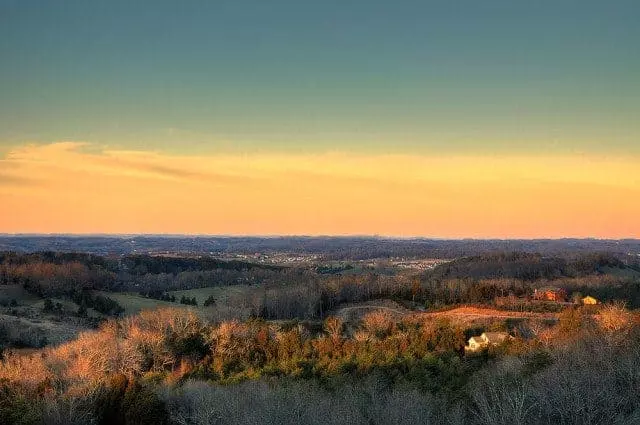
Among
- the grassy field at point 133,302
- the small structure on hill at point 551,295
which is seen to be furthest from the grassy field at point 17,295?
the small structure on hill at point 551,295

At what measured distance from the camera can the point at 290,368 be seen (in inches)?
1983

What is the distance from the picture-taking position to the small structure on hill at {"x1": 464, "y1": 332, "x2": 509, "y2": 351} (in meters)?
59.1

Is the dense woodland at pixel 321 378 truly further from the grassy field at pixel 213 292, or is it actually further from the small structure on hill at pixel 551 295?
the grassy field at pixel 213 292

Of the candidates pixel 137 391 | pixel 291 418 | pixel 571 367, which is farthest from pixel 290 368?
pixel 571 367

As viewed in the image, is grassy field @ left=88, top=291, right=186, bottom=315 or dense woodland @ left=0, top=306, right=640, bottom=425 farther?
grassy field @ left=88, top=291, right=186, bottom=315

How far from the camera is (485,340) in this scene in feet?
208

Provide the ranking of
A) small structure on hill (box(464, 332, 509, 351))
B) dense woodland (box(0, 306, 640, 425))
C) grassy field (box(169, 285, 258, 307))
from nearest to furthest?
dense woodland (box(0, 306, 640, 425)) < small structure on hill (box(464, 332, 509, 351)) < grassy field (box(169, 285, 258, 307))

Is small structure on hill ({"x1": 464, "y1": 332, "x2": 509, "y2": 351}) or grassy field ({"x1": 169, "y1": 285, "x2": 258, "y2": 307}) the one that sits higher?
small structure on hill ({"x1": 464, "y1": 332, "x2": 509, "y2": 351})

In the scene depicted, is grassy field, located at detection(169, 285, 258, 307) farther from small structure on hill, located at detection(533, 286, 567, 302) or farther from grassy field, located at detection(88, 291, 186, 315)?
small structure on hill, located at detection(533, 286, 567, 302)

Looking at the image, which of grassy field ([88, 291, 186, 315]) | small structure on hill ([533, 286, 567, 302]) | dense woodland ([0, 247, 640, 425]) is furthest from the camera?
grassy field ([88, 291, 186, 315])

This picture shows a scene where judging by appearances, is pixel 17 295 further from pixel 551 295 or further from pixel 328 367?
pixel 551 295

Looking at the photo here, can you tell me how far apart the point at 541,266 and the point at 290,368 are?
410ft

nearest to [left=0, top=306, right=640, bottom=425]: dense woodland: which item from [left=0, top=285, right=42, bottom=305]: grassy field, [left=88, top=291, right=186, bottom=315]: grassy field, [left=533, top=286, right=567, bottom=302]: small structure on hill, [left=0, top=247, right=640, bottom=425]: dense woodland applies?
[left=0, top=247, right=640, bottom=425]: dense woodland

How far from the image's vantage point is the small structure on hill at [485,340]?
59.1 m
